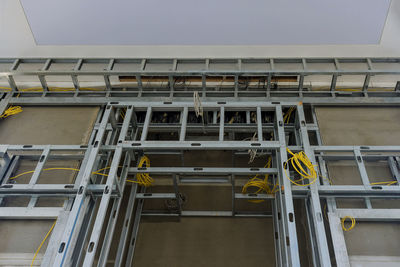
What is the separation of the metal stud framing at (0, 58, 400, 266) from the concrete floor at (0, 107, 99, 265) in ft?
0.26

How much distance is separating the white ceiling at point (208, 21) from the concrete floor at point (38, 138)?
1.23 meters

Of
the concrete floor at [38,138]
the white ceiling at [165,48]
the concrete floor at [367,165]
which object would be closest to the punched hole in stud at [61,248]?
the concrete floor at [38,138]

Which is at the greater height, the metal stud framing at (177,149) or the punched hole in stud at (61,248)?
the metal stud framing at (177,149)

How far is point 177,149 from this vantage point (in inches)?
113

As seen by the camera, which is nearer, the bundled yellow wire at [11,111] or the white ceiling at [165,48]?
the bundled yellow wire at [11,111]

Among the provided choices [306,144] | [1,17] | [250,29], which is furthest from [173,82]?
[1,17]

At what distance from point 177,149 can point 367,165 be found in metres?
1.78

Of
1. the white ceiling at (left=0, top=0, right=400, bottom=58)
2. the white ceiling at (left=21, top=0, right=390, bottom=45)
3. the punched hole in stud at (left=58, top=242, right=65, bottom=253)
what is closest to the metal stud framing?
the punched hole in stud at (left=58, top=242, right=65, bottom=253)

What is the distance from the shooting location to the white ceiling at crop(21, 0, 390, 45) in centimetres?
351

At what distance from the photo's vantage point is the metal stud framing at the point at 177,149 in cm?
222

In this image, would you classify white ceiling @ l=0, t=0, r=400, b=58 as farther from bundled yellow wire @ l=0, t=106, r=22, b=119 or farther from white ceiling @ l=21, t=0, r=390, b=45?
bundled yellow wire @ l=0, t=106, r=22, b=119

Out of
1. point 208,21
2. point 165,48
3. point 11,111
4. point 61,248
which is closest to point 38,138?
point 11,111

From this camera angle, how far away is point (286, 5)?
351 cm

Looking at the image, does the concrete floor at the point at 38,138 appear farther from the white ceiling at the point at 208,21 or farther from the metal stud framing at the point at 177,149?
the white ceiling at the point at 208,21
